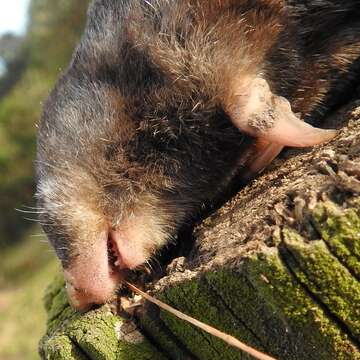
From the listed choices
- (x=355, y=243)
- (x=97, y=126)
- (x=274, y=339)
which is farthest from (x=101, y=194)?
(x=355, y=243)

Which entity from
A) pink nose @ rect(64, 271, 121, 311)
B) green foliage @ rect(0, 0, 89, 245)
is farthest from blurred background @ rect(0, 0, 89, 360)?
pink nose @ rect(64, 271, 121, 311)

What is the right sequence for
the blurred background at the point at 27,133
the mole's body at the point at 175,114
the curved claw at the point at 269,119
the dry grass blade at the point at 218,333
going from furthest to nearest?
the blurred background at the point at 27,133
the mole's body at the point at 175,114
the curved claw at the point at 269,119
the dry grass blade at the point at 218,333

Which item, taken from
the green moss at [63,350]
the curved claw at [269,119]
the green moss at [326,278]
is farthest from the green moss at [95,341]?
the curved claw at [269,119]

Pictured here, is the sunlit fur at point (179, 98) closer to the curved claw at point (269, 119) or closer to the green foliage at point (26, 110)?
the curved claw at point (269, 119)

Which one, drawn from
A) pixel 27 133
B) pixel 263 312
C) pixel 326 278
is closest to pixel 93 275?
pixel 263 312

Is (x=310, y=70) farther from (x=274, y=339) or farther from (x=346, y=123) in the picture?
(x=274, y=339)

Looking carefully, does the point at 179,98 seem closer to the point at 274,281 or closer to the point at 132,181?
the point at 132,181
